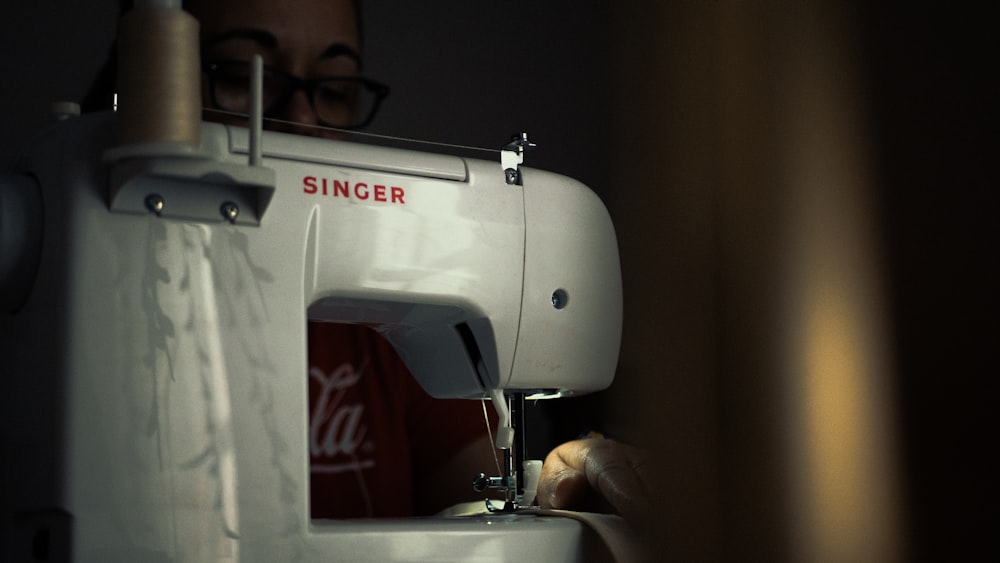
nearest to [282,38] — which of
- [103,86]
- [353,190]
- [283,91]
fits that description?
[283,91]

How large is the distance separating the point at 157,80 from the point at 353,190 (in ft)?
0.60

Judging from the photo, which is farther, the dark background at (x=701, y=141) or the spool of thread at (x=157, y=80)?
the dark background at (x=701, y=141)

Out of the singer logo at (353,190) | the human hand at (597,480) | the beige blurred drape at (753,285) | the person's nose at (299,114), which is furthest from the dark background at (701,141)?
the singer logo at (353,190)

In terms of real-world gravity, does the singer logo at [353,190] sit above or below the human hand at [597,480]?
above

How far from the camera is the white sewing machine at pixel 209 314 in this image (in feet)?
2.32

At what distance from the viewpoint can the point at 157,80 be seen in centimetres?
71

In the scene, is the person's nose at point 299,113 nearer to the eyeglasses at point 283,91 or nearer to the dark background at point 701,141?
the eyeglasses at point 283,91

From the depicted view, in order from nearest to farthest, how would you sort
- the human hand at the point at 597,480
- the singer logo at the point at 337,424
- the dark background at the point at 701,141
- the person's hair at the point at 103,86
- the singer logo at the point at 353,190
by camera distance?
1. the singer logo at the point at 353,190
2. the human hand at the point at 597,480
3. the dark background at the point at 701,141
4. the person's hair at the point at 103,86
5. the singer logo at the point at 337,424

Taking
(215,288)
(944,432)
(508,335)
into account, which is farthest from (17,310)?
(944,432)

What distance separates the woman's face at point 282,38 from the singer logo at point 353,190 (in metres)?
0.57

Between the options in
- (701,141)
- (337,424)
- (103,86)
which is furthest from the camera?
(701,141)

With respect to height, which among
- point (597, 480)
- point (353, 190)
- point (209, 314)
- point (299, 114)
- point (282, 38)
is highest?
point (282, 38)

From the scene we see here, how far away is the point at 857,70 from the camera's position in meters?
1.37

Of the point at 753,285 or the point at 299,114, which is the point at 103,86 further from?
the point at 753,285
